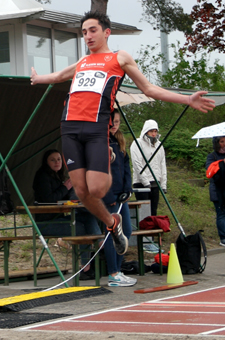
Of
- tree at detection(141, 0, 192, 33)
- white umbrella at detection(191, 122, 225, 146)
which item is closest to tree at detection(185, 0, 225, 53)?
tree at detection(141, 0, 192, 33)

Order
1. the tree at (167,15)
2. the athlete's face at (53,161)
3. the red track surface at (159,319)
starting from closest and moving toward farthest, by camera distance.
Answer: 1. the red track surface at (159,319)
2. the athlete's face at (53,161)
3. the tree at (167,15)

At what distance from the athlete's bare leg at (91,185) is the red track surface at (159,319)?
952 millimetres

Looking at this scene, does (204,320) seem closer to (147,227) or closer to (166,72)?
(147,227)

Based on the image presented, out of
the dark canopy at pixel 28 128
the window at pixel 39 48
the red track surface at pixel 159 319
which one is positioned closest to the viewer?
the red track surface at pixel 159 319

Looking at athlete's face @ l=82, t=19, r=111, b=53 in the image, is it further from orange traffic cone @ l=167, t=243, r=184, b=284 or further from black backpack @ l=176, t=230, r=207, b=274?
black backpack @ l=176, t=230, r=207, b=274

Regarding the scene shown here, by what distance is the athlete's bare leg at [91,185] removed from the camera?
5.20 m

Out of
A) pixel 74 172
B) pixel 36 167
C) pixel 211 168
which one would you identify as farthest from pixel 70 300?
pixel 211 168

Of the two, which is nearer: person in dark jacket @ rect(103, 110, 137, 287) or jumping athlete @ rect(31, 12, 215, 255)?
jumping athlete @ rect(31, 12, 215, 255)

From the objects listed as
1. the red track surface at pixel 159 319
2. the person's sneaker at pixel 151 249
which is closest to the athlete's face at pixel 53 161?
the person's sneaker at pixel 151 249

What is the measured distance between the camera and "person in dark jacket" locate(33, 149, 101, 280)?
25.0ft

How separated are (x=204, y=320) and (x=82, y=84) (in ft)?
7.40

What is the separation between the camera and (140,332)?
4.08 m

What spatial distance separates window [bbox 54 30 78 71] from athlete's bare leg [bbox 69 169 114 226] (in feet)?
23.7

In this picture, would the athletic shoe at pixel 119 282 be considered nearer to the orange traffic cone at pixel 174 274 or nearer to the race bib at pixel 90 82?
the orange traffic cone at pixel 174 274
